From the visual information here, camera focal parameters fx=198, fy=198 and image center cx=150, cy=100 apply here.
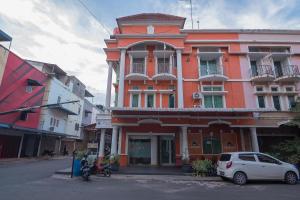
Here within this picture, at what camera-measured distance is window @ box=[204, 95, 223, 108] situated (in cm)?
1664

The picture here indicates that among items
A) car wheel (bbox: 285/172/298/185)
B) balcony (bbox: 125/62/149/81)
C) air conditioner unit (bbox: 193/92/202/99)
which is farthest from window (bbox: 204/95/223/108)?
car wheel (bbox: 285/172/298/185)

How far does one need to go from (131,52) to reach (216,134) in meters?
9.90

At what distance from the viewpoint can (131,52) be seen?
17.1 metres

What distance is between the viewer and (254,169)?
33.3ft

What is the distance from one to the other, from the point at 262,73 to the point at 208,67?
454cm

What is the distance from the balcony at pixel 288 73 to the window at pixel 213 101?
5.12m

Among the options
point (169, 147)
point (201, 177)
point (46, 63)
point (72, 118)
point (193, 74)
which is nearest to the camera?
point (201, 177)

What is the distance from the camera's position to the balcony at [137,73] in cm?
1642

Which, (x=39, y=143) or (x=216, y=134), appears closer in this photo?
(x=216, y=134)

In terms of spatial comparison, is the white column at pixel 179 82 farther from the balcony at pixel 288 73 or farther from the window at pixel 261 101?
the balcony at pixel 288 73

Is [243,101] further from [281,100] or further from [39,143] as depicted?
[39,143]

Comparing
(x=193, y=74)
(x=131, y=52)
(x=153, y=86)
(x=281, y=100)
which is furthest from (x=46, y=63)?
(x=281, y=100)

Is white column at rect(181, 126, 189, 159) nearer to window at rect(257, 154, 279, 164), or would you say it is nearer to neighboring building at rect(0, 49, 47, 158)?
window at rect(257, 154, 279, 164)

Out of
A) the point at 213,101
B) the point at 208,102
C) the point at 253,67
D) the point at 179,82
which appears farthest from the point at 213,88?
the point at 253,67
